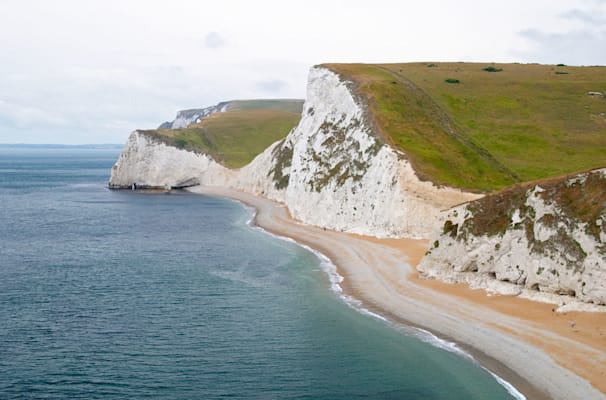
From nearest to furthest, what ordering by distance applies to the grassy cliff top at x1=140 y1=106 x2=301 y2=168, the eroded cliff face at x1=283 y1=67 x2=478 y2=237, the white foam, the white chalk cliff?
the white foam, the white chalk cliff, the eroded cliff face at x1=283 y1=67 x2=478 y2=237, the grassy cliff top at x1=140 y1=106 x2=301 y2=168

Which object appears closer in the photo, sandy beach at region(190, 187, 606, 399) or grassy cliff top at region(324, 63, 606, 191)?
sandy beach at region(190, 187, 606, 399)

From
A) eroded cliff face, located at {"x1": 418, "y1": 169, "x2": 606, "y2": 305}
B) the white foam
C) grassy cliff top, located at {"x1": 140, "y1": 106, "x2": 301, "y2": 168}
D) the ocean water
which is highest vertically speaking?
grassy cliff top, located at {"x1": 140, "y1": 106, "x2": 301, "y2": 168}

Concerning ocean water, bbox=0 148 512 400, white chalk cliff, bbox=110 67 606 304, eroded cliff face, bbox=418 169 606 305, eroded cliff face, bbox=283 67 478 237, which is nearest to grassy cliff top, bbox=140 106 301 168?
white chalk cliff, bbox=110 67 606 304

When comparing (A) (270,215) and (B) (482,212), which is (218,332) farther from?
(A) (270,215)

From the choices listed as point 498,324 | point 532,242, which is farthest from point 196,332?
point 532,242

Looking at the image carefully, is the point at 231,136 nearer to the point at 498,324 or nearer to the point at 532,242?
the point at 532,242

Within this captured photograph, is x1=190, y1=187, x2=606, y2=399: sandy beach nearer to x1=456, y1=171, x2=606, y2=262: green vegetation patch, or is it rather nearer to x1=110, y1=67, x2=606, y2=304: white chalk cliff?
x1=110, y1=67, x2=606, y2=304: white chalk cliff

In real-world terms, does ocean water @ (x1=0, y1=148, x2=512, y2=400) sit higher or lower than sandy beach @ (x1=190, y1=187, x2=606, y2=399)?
lower

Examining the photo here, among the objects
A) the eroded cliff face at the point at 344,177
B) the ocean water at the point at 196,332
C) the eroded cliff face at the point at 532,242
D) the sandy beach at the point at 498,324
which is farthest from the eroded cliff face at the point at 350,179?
the eroded cliff face at the point at 532,242
